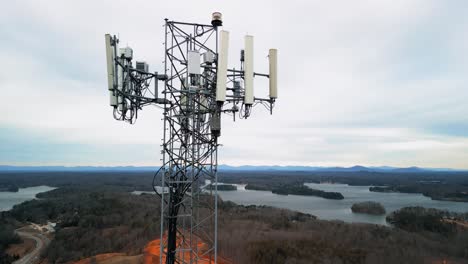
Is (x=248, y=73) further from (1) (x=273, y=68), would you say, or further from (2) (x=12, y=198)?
(2) (x=12, y=198)

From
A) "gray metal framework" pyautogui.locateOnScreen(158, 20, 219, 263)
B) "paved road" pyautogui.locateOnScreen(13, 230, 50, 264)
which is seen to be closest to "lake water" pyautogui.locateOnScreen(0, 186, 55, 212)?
"paved road" pyautogui.locateOnScreen(13, 230, 50, 264)

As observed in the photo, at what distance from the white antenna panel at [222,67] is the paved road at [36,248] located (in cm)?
2922

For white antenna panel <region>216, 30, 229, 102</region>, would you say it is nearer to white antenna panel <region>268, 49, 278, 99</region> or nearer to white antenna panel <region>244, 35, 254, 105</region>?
white antenna panel <region>244, 35, 254, 105</region>

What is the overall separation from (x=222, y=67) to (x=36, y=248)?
1376 inches

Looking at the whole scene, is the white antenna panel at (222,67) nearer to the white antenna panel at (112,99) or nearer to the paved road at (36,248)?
the white antenna panel at (112,99)

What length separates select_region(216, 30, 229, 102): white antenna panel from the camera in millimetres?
7371

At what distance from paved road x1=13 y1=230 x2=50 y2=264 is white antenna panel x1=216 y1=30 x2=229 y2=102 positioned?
2922cm

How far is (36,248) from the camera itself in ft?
106

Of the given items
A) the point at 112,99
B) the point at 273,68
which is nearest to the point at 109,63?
the point at 112,99

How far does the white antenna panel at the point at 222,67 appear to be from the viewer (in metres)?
7.37

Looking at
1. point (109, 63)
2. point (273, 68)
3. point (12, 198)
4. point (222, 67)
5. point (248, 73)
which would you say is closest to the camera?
point (109, 63)

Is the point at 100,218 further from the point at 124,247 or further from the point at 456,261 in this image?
the point at 456,261

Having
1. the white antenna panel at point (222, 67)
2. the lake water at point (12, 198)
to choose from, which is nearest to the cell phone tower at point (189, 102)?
the white antenna panel at point (222, 67)

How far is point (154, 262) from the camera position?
17.2 m
